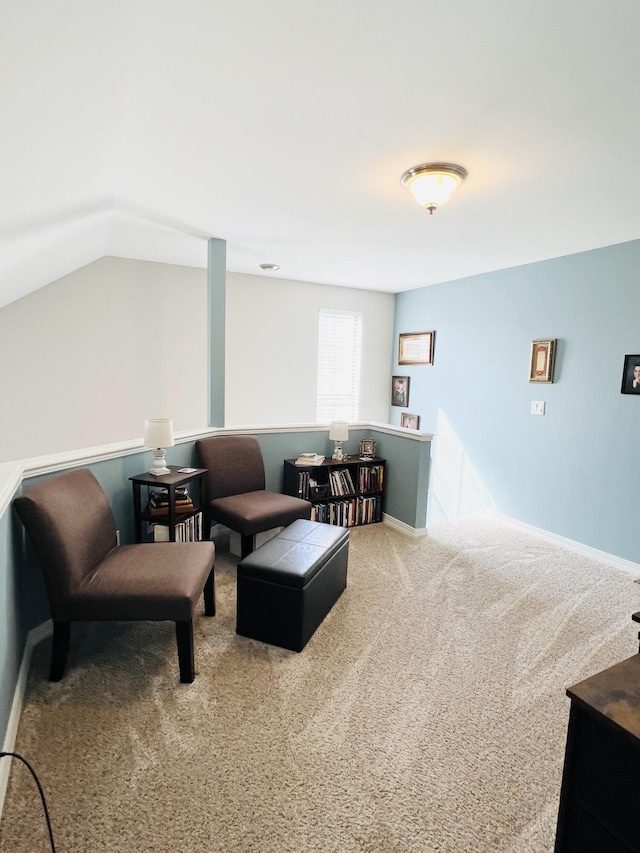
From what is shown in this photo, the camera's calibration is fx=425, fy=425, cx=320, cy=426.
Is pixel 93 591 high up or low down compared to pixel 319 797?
up

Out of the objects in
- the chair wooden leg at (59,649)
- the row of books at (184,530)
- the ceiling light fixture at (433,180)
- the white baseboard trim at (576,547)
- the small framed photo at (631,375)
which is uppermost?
the ceiling light fixture at (433,180)

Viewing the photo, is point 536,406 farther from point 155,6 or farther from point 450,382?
point 155,6

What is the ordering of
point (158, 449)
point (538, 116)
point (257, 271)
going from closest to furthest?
point (538, 116), point (158, 449), point (257, 271)

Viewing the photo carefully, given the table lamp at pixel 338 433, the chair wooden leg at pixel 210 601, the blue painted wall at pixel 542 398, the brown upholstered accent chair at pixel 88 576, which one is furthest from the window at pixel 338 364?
the brown upholstered accent chair at pixel 88 576

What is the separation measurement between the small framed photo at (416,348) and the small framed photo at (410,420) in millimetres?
Answer: 675

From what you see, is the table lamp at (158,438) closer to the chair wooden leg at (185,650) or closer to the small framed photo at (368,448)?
the chair wooden leg at (185,650)

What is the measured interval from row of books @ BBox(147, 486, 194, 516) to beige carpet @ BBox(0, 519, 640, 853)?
0.60m

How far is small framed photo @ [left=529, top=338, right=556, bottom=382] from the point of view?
→ 12.1 feet

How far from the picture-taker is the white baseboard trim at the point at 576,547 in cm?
320

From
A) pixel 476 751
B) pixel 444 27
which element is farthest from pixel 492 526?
pixel 444 27

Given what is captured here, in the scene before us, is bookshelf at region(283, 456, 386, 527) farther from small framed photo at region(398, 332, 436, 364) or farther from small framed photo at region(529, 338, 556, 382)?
small framed photo at region(398, 332, 436, 364)

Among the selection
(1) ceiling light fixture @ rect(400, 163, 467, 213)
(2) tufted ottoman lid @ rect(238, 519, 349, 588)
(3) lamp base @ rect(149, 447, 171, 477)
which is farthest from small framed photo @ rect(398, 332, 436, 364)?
(3) lamp base @ rect(149, 447, 171, 477)

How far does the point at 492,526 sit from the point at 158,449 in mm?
3096

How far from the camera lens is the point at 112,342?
4.00m
